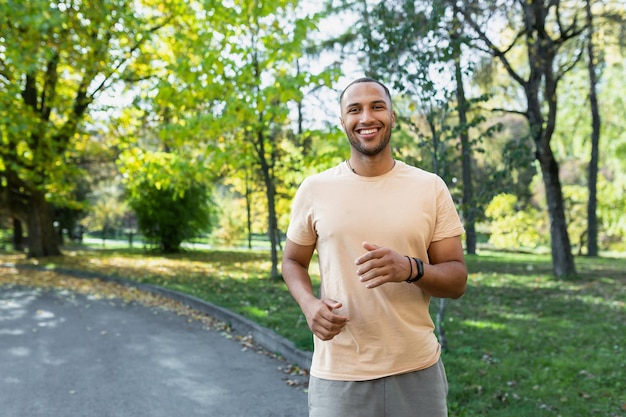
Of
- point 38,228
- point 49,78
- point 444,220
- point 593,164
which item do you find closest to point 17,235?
point 38,228

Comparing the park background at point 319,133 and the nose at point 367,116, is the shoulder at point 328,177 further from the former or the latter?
the park background at point 319,133

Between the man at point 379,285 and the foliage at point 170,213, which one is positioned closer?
the man at point 379,285

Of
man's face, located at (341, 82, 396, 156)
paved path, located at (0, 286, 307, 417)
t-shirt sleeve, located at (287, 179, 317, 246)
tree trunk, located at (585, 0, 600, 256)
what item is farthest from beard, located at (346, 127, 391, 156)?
tree trunk, located at (585, 0, 600, 256)

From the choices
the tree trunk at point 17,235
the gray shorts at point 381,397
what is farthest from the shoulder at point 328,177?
the tree trunk at point 17,235

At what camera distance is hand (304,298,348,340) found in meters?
2.14

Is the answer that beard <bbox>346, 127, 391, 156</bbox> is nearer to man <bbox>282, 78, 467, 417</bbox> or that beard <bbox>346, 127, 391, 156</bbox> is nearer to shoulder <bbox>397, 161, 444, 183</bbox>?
man <bbox>282, 78, 467, 417</bbox>

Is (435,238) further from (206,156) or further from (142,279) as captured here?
(142,279)

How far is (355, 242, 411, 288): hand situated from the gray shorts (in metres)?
0.42

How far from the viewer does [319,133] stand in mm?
13250

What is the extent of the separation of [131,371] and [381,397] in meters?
4.95

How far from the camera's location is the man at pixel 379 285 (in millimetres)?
2209

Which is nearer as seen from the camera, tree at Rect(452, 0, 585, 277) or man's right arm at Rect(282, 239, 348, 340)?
man's right arm at Rect(282, 239, 348, 340)

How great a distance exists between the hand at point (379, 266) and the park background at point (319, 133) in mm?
3294

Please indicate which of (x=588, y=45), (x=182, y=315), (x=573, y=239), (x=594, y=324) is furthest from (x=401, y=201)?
(x=573, y=239)
